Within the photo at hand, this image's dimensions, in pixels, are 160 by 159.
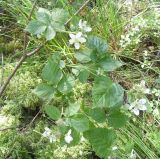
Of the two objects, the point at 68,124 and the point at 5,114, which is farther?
the point at 5,114

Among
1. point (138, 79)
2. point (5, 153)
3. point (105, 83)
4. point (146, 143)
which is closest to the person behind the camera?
point (105, 83)

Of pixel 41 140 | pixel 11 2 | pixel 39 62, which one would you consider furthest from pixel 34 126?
pixel 11 2

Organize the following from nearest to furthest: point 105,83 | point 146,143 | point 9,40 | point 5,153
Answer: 1. point 105,83
2. point 5,153
3. point 146,143
4. point 9,40

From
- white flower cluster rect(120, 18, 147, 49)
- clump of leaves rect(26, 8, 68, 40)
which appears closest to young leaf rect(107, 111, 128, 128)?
clump of leaves rect(26, 8, 68, 40)

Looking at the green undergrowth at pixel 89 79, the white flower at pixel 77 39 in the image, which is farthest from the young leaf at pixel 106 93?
the green undergrowth at pixel 89 79

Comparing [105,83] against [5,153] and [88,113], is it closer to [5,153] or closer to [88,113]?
[88,113]

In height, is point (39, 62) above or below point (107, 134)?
below

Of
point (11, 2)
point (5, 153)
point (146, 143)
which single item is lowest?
point (146, 143)

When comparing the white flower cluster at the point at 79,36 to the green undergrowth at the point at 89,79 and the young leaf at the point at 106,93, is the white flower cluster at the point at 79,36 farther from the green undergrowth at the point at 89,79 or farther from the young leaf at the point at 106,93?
the green undergrowth at the point at 89,79
